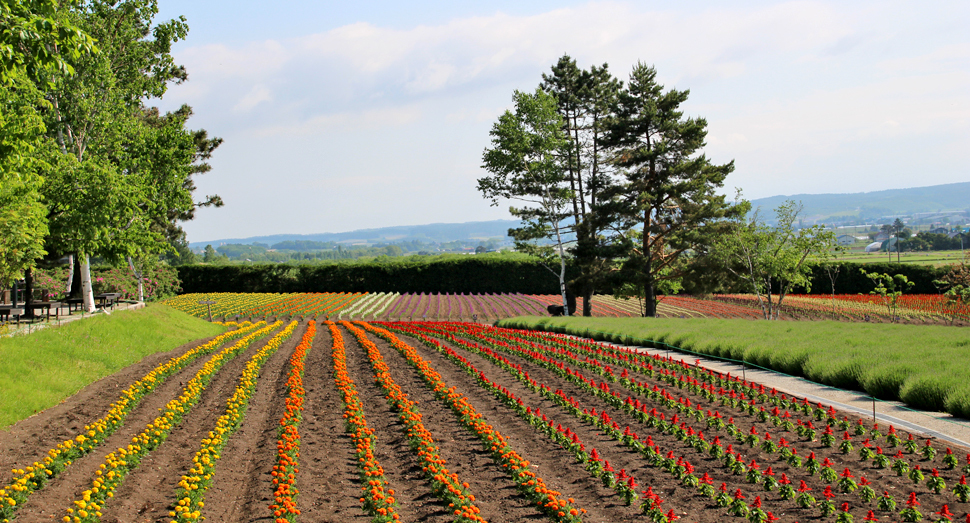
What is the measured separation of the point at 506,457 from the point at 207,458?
13.3 ft

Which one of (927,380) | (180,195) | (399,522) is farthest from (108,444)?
(180,195)

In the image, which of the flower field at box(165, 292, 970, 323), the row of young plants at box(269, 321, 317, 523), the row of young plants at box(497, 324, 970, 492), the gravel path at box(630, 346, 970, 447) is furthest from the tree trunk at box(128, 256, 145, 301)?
the gravel path at box(630, 346, 970, 447)

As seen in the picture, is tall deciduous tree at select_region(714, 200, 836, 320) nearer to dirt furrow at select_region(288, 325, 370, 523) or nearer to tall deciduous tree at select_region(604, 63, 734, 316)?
tall deciduous tree at select_region(604, 63, 734, 316)

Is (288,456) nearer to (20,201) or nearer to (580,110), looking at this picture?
(20,201)

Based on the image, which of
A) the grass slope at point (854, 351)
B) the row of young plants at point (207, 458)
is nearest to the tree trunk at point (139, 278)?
the row of young plants at point (207, 458)

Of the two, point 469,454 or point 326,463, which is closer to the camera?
point 326,463

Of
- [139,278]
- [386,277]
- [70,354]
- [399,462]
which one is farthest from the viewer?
[386,277]

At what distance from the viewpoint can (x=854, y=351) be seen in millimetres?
13523

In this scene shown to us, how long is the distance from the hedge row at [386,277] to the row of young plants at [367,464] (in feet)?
145

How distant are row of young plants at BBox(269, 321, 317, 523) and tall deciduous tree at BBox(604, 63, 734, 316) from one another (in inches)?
842

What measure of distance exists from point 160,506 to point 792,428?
30.8ft

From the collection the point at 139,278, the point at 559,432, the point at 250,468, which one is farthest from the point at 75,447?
the point at 139,278

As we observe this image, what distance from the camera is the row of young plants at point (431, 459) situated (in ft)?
22.9

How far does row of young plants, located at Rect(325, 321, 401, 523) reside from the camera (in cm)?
692
